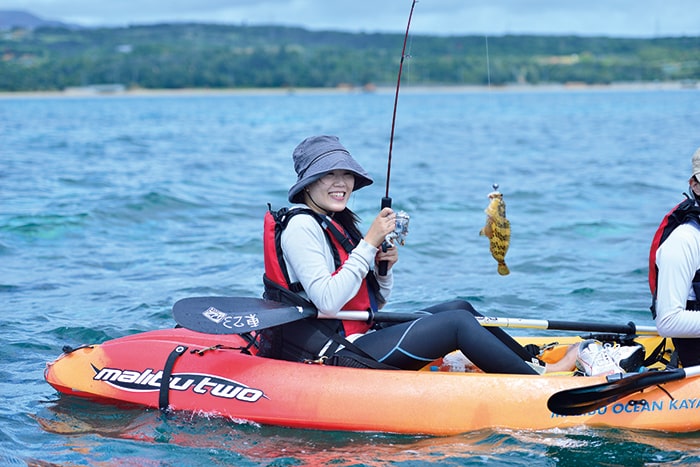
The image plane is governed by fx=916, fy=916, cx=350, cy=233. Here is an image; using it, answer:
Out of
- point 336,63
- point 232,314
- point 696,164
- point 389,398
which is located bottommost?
point 389,398

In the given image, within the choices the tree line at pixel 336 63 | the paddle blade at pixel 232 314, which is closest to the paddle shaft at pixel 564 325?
the paddle blade at pixel 232 314

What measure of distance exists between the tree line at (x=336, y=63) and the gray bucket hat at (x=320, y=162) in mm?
74756

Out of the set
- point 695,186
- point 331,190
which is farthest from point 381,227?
point 695,186

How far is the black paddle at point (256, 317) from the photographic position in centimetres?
482

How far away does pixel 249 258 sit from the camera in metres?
10.5

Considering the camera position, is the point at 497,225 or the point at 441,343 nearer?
the point at 441,343

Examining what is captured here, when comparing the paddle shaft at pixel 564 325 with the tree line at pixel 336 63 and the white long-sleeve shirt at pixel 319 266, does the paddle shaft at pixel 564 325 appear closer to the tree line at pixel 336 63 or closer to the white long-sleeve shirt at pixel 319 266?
the white long-sleeve shirt at pixel 319 266

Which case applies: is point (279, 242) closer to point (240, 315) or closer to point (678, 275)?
point (240, 315)

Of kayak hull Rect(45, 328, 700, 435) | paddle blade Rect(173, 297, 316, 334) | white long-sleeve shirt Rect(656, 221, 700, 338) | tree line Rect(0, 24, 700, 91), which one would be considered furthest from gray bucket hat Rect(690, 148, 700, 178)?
tree line Rect(0, 24, 700, 91)

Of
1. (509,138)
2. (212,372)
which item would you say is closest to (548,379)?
(212,372)

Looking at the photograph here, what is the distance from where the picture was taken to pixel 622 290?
870cm

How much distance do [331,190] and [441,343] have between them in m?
0.98

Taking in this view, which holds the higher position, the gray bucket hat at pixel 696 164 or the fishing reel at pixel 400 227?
the gray bucket hat at pixel 696 164

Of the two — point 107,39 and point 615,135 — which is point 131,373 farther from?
point 107,39
